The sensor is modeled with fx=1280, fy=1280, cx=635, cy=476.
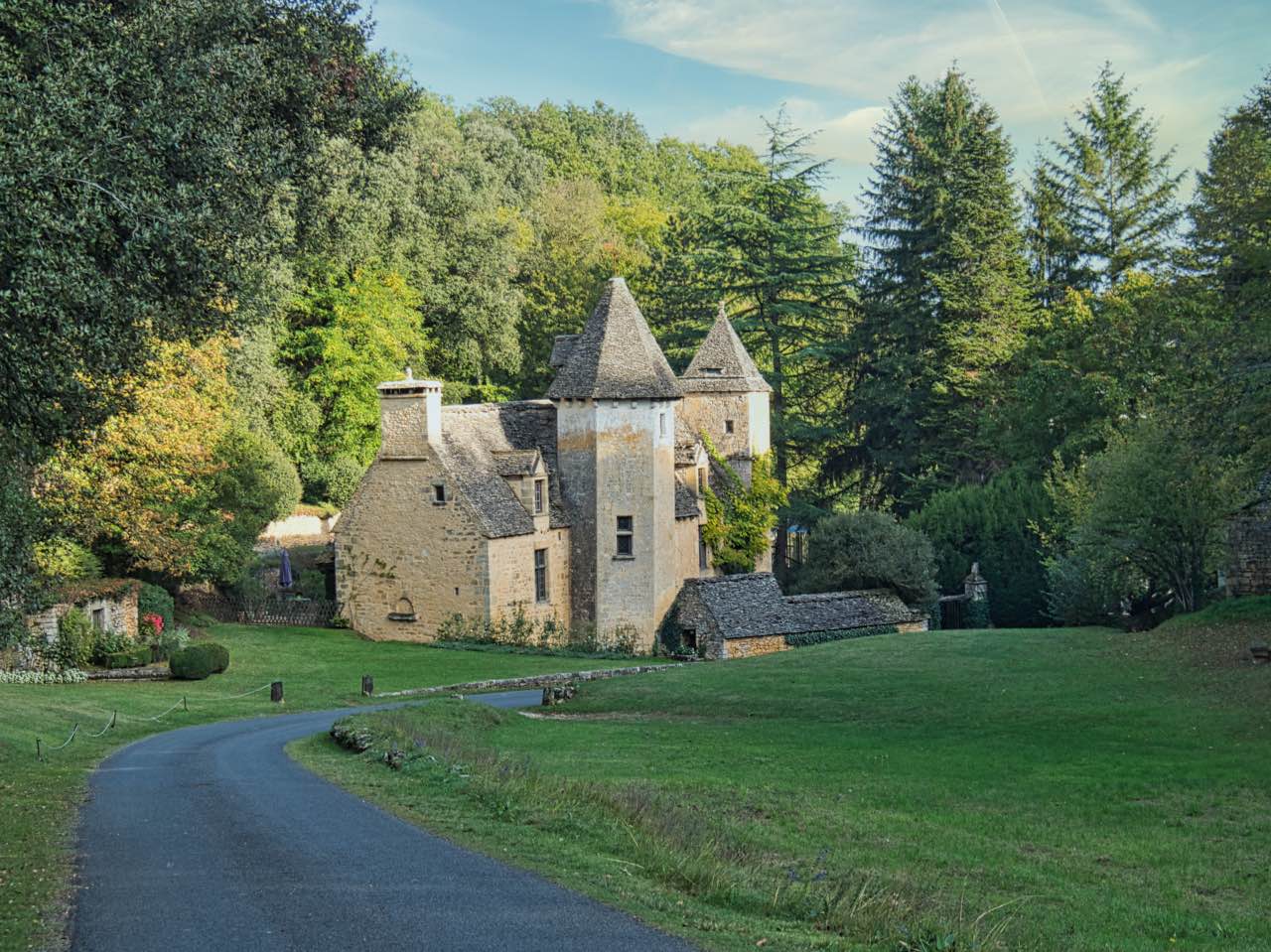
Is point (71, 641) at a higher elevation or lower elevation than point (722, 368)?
lower

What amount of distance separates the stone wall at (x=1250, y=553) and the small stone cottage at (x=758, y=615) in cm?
1461

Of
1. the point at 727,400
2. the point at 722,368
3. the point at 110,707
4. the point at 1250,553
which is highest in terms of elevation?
the point at 722,368

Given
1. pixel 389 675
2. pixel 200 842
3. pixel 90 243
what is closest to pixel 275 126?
pixel 90 243

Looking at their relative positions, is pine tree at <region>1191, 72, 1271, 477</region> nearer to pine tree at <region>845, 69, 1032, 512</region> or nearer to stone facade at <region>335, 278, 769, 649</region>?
stone facade at <region>335, 278, 769, 649</region>

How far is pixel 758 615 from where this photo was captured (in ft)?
142

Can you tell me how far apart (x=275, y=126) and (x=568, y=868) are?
9500mm

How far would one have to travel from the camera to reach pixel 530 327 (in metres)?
68.6

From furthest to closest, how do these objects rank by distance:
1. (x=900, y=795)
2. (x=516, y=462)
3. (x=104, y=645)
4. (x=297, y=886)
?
(x=516, y=462) < (x=104, y=645) < (x=900, y=795) < (x=297, y=886)

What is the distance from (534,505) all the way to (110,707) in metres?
17.1

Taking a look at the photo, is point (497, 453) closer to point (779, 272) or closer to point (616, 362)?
point (616, 362)

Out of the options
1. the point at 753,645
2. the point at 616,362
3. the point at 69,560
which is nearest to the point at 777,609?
the point at 753,645

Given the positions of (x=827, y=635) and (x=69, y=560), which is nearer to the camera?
(x=69, y=560)

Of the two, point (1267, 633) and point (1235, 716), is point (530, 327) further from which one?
point (1235, 716)

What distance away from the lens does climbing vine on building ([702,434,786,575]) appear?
4806 cm
